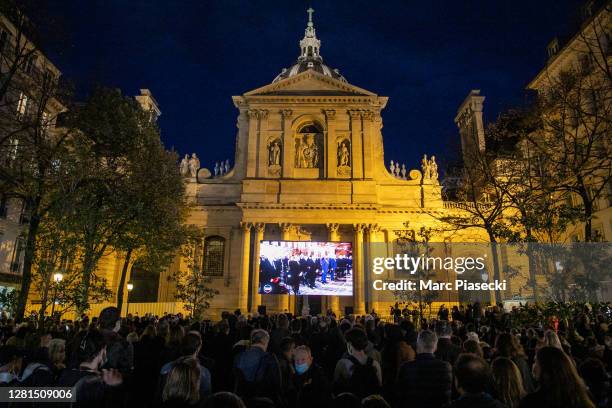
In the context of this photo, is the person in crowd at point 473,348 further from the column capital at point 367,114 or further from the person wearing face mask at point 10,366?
the column capital at point 367,114

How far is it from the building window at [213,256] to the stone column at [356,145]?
43.4 feet

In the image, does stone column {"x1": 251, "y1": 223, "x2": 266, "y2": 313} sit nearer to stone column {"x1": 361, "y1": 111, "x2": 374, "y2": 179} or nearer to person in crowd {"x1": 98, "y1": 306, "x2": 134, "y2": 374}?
stone column {"x1": 361, "y1": 111, "x2": 374, "y2": 179}

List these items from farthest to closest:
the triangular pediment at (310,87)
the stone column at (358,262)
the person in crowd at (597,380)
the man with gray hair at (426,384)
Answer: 1. the triangular pediment at (310,87)
2. the stone column at (358,262)
3. the person in crowd at (597,380)
4. the man with gray hair at (426,384)

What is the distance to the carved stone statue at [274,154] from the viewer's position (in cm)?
3625

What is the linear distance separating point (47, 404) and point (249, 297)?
2883cm

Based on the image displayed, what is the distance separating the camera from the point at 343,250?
24109 mm

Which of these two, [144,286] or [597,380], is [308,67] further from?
[597,380]

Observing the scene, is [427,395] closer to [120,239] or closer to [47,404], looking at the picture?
[47,404]

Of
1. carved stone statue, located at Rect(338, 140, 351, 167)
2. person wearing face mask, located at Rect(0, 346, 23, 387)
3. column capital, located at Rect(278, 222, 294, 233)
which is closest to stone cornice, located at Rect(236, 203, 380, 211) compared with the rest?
column capital, located at Rect(278, 222, 294, 233)

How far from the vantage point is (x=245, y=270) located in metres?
33.0

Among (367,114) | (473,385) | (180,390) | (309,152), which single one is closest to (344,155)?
(309,152)

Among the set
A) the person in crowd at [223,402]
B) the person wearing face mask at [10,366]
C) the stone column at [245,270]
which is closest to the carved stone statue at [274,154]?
the stone column at [245,270]

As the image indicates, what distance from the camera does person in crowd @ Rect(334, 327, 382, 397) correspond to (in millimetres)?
4938

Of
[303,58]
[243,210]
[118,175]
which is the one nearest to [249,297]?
[243,210]
